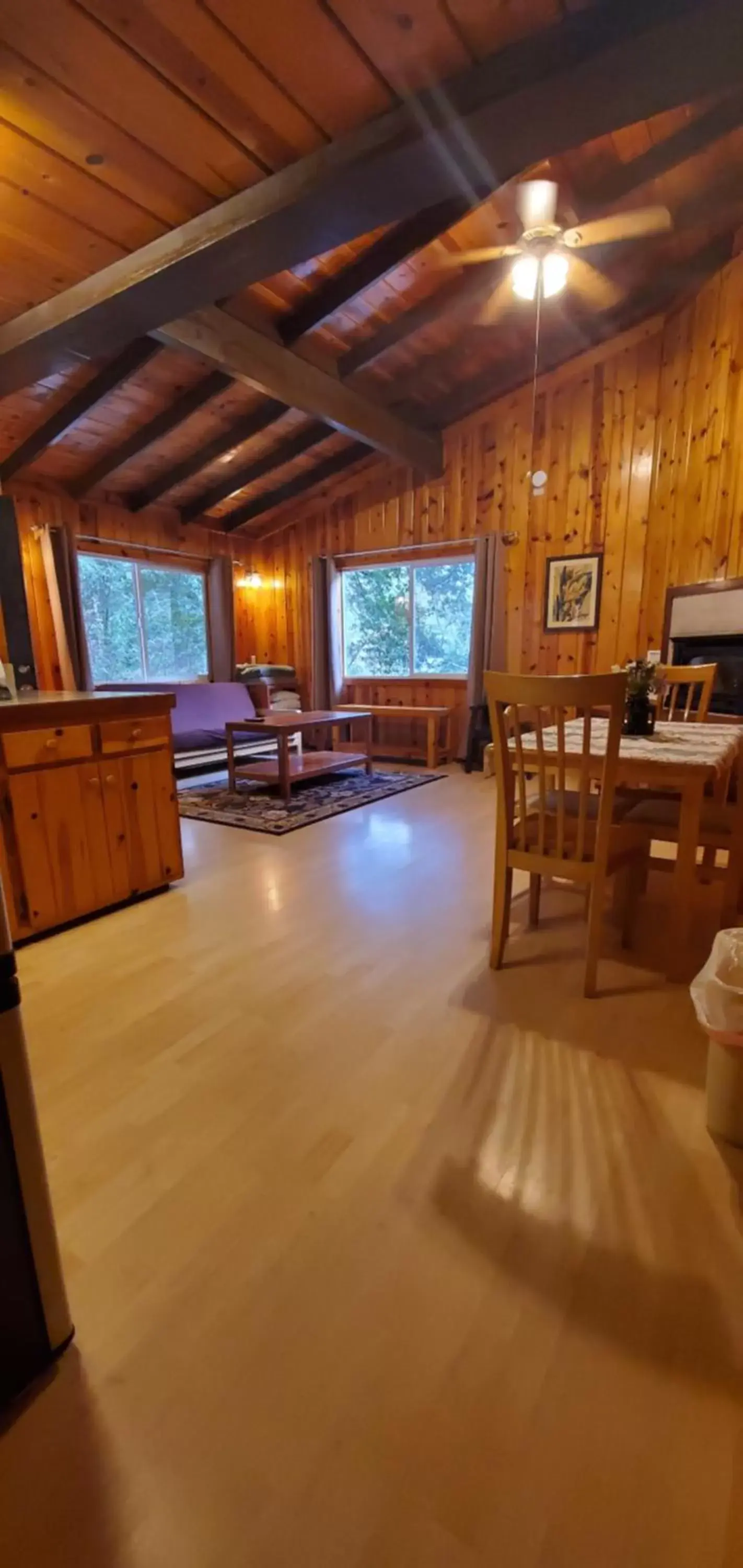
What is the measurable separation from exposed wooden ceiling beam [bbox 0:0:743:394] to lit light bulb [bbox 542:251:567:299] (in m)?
0.70

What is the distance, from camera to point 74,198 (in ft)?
7.69

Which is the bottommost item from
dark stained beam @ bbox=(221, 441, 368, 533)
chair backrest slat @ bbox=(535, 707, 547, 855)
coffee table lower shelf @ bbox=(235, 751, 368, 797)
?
coffee table lower shelf @ bbox=(235, 751, 368, 797)

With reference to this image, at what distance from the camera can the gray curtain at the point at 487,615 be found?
560cm

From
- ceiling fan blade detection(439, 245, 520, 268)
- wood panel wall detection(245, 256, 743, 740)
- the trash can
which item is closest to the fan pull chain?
wood panel wall detection(245, 256, 743, 740)

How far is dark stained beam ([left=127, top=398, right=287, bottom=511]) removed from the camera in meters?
4.94

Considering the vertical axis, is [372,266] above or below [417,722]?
above

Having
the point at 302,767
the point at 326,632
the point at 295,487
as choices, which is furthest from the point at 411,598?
the point at 302,767

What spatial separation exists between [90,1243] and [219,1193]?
22cm

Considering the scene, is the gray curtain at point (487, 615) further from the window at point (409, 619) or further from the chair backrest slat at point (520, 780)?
the chair backrest slat at point (520, 780)

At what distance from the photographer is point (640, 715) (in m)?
2.27

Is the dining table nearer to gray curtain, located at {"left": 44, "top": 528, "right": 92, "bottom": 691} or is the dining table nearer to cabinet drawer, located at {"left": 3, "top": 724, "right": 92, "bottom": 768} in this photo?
cabinet drawer, located at {"left": 3, "top": 724, "right": 92, "bottom": 768}

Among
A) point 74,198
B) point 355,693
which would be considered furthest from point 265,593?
point 74,198

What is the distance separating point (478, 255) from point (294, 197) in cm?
101

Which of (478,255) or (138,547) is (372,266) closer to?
(478,255)
